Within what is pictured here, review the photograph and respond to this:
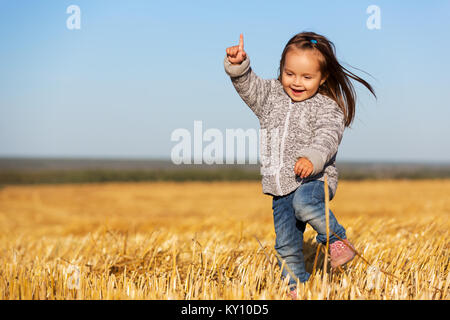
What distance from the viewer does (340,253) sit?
2.13 meters

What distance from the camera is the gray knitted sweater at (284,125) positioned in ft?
7.39

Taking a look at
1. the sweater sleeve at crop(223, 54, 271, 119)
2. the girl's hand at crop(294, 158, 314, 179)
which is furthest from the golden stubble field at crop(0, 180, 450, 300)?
the sweater sleeve at crop(223, 54, 271, 119)

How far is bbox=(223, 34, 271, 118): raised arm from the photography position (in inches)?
86.7

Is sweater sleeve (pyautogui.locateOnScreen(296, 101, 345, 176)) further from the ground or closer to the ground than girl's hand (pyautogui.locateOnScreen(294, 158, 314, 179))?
further from the ground

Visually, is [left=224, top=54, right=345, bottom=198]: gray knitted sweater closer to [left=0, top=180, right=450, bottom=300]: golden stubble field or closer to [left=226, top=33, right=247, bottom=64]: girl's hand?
[left=226, top=33, right=247, bottom=64]: girl's hand

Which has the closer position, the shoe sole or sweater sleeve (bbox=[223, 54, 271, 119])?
the shoe sole

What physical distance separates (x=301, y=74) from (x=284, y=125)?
0.88 feet

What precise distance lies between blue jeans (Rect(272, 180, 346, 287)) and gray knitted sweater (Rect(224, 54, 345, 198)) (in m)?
0.06

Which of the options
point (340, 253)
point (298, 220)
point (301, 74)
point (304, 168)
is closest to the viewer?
point (304, 168)

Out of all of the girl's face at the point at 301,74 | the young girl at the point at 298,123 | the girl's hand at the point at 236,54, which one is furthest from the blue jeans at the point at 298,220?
the girl's hand at the point at 236,54

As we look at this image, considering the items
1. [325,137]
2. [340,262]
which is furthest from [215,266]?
[325,137]

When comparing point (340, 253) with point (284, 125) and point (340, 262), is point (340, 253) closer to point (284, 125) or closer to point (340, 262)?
point (340, 262)

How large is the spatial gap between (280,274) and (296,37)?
1214mm
